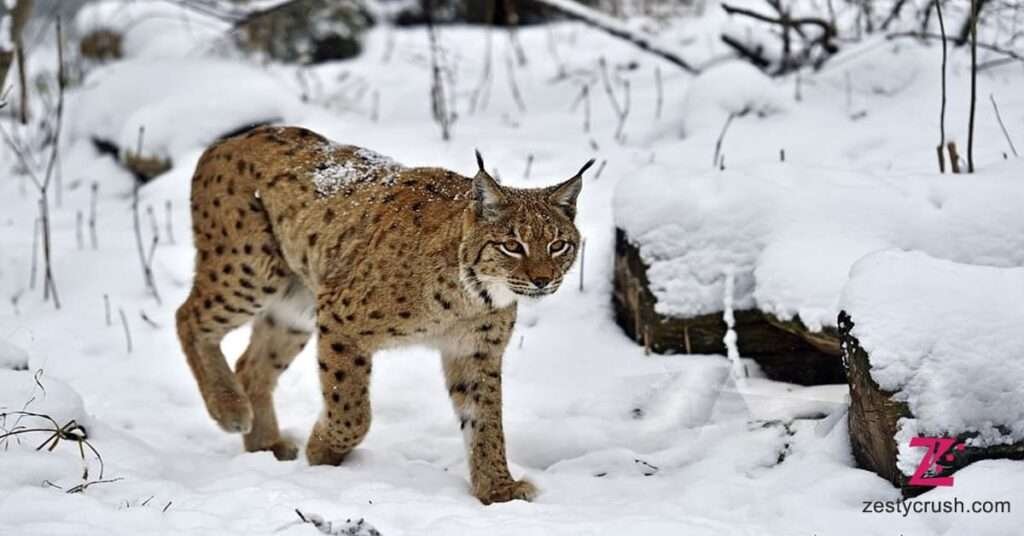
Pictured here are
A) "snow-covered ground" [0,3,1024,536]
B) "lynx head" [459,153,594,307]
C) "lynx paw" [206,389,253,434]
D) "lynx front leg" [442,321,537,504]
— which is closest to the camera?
"snow-covered ground" [0,3,1024,536]

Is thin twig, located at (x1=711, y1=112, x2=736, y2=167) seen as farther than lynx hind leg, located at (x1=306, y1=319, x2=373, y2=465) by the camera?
Yes

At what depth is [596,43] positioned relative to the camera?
11.1 m

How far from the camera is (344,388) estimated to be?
5105 millimetres

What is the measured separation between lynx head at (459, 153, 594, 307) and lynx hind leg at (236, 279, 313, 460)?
1.46 m

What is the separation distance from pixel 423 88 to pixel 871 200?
5.19m

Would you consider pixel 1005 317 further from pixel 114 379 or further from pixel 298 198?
pixel 114 379

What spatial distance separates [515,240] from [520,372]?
5.52ft

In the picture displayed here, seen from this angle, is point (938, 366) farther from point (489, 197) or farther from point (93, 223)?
point (93, 223)

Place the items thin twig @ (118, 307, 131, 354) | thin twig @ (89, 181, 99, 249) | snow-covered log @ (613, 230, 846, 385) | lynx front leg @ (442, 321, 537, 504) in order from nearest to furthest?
lynx front leg @ (442, 321, 537, 504) < snow-covered log @ (613, 230, 846, 385) < thin twig @ (118, 307, 131, 354) < thin twig @ (89, 181, 99, 249)

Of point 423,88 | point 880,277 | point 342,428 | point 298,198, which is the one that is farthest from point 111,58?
point 880,277

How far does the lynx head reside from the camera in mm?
4625

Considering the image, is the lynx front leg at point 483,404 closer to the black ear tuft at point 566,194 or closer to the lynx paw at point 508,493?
the lynx paw at point 508,493

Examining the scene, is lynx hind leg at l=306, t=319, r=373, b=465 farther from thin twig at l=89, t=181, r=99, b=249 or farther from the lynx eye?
thin twig at l=89, t=181, r=99, b=249

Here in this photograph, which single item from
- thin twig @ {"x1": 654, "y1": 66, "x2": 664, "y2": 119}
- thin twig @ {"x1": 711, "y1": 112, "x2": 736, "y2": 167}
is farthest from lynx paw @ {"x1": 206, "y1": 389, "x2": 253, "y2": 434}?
thin twig @ {"x1": 654, "y1": 66, "x2": 664, "y2": 119}
